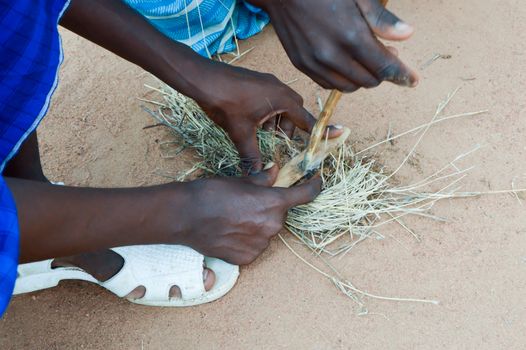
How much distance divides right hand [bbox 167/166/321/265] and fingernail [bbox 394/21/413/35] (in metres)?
0.53

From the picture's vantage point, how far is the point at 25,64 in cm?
118

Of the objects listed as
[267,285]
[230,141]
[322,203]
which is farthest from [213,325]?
[230,141]

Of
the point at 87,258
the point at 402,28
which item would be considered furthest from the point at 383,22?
the point at 87,258

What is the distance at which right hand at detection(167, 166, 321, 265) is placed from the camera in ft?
4.33

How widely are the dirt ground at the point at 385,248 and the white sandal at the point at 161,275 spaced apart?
0.12ft

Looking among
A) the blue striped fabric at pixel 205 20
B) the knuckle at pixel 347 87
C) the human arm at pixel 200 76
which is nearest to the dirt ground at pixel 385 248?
the blue striped fabric at pixel 205 20

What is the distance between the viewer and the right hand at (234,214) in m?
1.32

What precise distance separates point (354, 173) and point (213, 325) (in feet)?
1.72

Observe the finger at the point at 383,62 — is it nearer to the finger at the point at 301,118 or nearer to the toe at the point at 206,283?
the finger at the point at 301,118

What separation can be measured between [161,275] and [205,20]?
84 centimetres

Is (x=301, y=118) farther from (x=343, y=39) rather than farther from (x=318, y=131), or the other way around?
(x=343, y=39)

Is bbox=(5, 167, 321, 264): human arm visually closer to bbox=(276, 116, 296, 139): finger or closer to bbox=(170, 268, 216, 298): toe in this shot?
bbox=(170, 268, 216, 298): toe

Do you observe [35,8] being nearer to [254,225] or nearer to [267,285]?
[254,225]

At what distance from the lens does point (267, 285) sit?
4.74 ft
